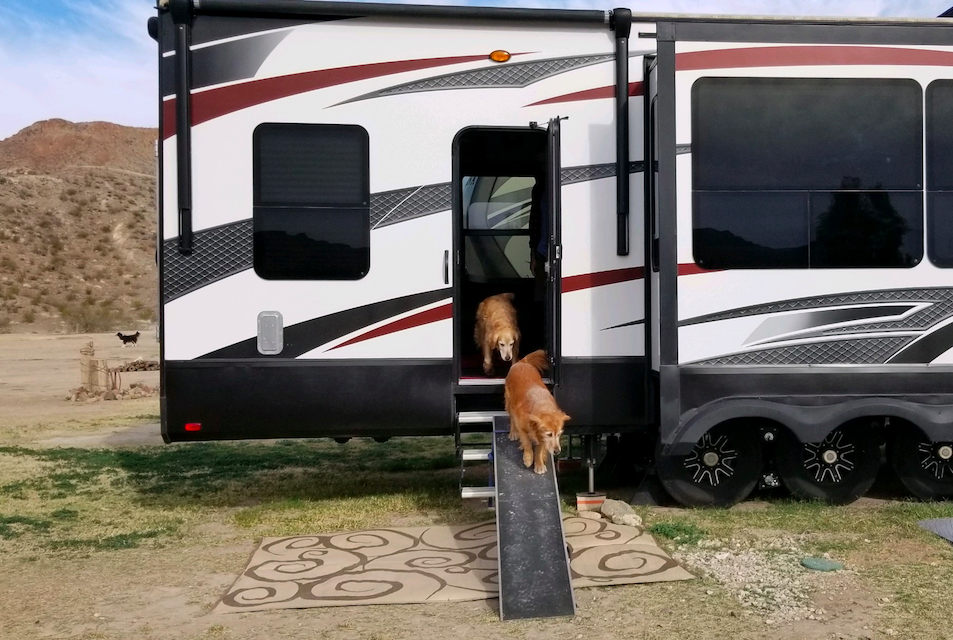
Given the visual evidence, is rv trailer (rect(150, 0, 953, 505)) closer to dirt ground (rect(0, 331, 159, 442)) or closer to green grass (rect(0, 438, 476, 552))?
green grass (rect(0, 438, 476, 552))

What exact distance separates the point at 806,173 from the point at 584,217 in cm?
149

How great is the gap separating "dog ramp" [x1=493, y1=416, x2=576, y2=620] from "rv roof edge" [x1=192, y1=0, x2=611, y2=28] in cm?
276

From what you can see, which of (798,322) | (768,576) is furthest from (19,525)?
(798,322)

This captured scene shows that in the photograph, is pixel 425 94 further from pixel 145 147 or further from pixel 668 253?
pixel 145 147

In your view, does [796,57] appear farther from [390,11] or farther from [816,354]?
[390,11]

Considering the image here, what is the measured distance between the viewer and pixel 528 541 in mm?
4195

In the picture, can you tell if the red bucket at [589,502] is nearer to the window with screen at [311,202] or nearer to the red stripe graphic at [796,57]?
the window with screen at [311,202]

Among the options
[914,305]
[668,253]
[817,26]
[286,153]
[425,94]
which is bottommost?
[914,305]

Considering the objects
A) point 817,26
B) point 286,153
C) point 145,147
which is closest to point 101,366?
point 286,153

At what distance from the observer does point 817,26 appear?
17.5ft

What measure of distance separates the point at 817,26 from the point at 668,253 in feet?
6.08

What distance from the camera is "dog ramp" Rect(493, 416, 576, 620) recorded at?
3816 mm

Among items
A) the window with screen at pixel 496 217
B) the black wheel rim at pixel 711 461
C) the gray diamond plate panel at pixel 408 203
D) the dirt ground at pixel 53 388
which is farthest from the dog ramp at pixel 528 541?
the dirt ground at pixel 53 388

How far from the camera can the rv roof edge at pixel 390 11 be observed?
5098mm
